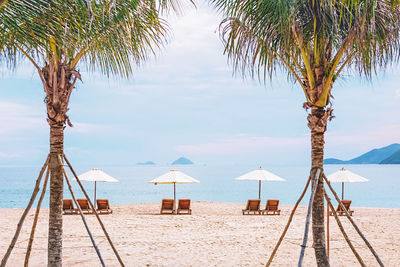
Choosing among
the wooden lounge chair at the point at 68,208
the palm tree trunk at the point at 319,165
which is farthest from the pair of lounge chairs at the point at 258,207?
the palm tree trunk at the point at 319,165

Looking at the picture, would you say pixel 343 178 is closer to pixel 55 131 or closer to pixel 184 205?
pixel 184 205

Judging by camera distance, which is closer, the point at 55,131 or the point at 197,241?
the point at 55,131

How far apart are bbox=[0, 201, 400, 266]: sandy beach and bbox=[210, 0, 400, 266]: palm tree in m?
2.92

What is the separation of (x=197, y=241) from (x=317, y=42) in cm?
611

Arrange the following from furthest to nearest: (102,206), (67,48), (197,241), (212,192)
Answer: (212,192), (102,206), (197,241), (67,48)

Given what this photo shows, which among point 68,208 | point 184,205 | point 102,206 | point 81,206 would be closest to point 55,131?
point 81,206

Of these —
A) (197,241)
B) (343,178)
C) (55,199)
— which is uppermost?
(343,178)

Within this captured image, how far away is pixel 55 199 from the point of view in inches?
242

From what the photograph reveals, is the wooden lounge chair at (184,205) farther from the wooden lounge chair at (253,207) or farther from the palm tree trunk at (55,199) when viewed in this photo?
the palm tree trunk at (55,199)

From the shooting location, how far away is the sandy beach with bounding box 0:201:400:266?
8016 mm

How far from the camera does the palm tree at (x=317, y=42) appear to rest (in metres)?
5.48

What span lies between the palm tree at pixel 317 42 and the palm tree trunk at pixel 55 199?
2914 mm

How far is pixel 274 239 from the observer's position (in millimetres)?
10656

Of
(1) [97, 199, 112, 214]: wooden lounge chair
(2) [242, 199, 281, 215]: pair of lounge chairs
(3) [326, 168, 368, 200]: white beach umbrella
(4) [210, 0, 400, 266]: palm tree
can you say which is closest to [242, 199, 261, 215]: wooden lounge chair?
(2) [242, 199, 281, 215]: pair of lounge chairs
